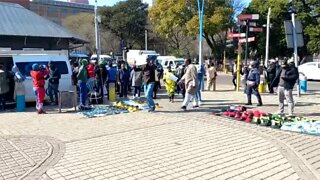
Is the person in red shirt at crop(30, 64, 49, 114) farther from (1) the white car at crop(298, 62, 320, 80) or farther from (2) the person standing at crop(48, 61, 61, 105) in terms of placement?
(1) the white car at crop(298, 62, 320, 80)

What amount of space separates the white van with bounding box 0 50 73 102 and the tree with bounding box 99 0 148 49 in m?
49.5

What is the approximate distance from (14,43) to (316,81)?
2251 centimetres

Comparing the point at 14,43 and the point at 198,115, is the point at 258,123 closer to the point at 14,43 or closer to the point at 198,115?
the point at 198,115

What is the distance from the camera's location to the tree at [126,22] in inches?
2530

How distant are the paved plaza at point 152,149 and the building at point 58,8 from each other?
98.1 meters

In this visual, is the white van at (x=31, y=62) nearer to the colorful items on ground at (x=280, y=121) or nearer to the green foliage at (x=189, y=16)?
the colorful items on ground at (x=280, y=121)

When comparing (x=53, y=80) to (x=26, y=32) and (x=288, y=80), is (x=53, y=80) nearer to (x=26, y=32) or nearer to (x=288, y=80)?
(x=288, y=80)

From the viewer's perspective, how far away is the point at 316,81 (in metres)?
29.0

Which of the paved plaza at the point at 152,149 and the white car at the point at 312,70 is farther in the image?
the white car at the point at 312,70

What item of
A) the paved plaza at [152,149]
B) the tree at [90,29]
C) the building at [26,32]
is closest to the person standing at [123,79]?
the paved plaza at [152,149]

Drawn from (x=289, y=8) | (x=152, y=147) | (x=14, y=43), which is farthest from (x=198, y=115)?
(x=289, y=8)

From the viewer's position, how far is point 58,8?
109m

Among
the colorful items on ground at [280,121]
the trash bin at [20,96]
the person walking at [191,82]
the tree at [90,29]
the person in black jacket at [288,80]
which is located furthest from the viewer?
the tree at [90,29]

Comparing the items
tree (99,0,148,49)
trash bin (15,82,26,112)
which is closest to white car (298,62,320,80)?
trash bin (15,82,26,112)
